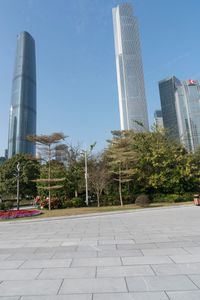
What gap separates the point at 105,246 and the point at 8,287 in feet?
10.9

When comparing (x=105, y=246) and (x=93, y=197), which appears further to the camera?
(x=93, y=197)

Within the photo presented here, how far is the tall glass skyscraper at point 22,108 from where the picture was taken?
130 meters

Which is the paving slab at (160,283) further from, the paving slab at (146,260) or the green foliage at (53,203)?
the green foliage at (53,203)

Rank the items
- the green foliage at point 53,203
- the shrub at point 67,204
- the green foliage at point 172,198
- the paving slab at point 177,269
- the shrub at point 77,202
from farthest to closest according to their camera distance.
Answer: the green foliage at point 172,198, the shrub at point 77,202, the shrub at point 67,204, the green foliage at point 53,203, the paving slab at point 177,269

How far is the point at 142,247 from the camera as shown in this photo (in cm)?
626

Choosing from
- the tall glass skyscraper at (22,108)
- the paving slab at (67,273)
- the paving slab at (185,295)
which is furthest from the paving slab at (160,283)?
the tall glass skyscraper at (22,108)

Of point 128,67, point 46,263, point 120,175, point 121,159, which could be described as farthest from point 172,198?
point 128,67

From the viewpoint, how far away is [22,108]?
132250 millimetres

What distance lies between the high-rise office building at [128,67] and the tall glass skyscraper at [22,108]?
5781cm

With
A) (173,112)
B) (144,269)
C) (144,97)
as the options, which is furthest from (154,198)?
(144,97)

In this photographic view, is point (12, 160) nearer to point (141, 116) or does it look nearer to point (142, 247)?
point (142, 247)

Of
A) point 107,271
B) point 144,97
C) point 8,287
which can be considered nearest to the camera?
point 8,287

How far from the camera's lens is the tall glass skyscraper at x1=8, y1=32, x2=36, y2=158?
130 metres

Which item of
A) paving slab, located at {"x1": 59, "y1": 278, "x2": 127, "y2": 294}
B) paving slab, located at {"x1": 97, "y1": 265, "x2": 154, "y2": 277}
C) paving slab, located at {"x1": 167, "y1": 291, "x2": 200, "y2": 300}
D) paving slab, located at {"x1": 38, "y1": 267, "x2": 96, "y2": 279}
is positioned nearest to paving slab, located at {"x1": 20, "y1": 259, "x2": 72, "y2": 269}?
paving slab, located at {"x1": 38, "y1": 267, "x2": 96, "y2": 279}
